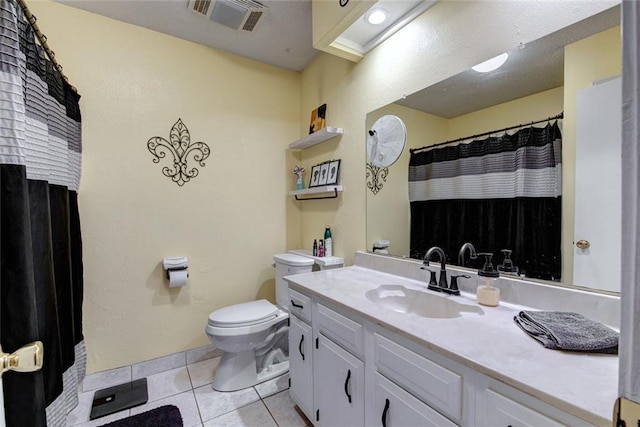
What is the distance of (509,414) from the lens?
71 centimetres

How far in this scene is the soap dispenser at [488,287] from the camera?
119 centimetres

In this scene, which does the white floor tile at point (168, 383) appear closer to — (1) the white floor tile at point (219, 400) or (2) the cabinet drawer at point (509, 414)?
(1) the white floor tile at point (219, 400)

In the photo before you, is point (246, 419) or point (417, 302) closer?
point (417, 302)

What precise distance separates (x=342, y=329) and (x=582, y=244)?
99 centimetres

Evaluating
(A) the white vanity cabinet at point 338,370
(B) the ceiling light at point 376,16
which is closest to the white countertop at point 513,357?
(A) the white vanity cabinet at point 338,370

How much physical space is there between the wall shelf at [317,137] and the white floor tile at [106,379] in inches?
85.1

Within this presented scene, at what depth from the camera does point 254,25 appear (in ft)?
6.73

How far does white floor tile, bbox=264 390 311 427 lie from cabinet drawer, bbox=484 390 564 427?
4.03ft

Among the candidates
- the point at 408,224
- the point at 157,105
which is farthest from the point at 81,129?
the point at 408,224

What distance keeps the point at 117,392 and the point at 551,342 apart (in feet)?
8.05

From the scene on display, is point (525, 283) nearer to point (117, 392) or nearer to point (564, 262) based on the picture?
point (564, 262)

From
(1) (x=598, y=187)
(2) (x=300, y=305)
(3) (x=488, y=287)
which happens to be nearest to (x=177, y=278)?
(2) (x=300, y=305)

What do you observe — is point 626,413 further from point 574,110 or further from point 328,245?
point 328,245

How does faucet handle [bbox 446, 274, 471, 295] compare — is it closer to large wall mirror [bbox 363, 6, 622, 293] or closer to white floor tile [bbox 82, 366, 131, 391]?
large wall mirror [bbox 363, 6, 622, 293]
